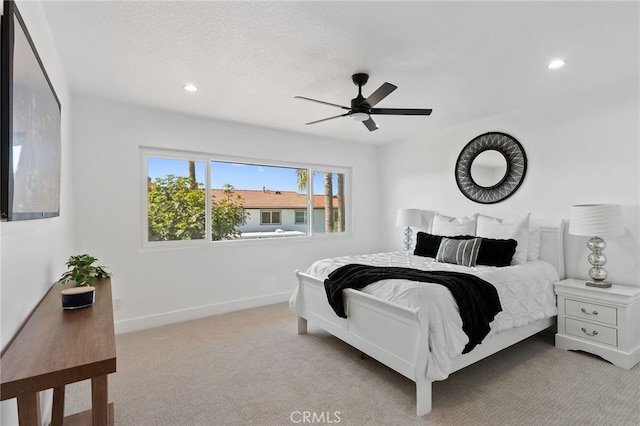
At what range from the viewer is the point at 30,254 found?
1.55m

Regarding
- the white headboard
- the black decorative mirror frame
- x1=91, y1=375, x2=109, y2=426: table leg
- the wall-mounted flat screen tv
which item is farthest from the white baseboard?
the white headboard

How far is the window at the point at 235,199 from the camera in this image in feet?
12.3

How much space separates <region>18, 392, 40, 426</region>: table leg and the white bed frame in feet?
6.06

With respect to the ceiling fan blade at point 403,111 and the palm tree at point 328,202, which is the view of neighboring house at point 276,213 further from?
the ceiling fan blade at point 403,111

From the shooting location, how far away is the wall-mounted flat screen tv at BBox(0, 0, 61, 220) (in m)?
1.08

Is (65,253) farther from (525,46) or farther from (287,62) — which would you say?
(525,46)

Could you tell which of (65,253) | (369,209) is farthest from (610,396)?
(65,253)

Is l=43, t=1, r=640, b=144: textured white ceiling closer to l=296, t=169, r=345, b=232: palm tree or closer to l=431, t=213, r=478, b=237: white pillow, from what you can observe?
l=431, t=213, r=478, b=237: white pillow

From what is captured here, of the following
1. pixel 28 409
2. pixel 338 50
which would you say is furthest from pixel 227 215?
pixel 28 409

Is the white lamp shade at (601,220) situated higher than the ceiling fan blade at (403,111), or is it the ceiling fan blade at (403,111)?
the ceiling fan blade at (403,111)

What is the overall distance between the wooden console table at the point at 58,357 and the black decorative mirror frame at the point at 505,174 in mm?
4049

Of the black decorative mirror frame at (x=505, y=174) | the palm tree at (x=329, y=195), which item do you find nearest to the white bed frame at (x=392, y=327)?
the black decorative mirror frame at (x=505, y=174)

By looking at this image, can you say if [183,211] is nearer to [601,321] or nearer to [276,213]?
[276,213]

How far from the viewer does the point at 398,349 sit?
86.4 inches
